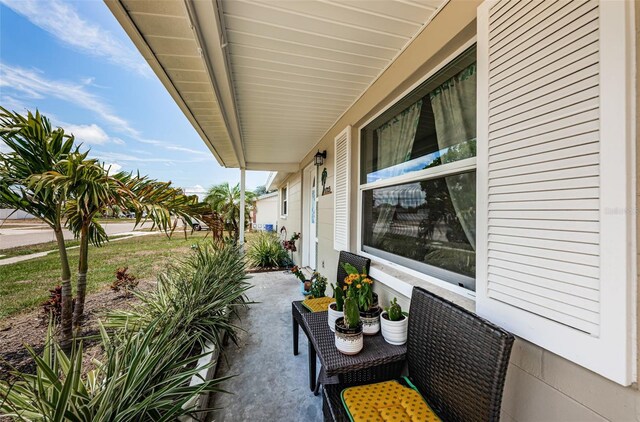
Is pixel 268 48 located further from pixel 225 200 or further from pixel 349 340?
pixel 225 200

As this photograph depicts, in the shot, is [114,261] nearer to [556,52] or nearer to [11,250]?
[11,250]

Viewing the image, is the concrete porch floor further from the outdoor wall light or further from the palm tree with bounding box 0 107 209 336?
the outdoor wall light

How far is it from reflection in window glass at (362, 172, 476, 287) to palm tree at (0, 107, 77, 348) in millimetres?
3010

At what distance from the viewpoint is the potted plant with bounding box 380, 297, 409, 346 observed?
5.56 ft

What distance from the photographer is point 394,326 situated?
67.1 inches

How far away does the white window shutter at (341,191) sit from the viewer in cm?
316

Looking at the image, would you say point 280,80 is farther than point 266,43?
Yes

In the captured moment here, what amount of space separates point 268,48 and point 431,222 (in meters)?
1.87

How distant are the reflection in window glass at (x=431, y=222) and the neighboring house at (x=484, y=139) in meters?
0.01

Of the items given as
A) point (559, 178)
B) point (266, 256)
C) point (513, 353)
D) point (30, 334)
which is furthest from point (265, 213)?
point (559, 178)

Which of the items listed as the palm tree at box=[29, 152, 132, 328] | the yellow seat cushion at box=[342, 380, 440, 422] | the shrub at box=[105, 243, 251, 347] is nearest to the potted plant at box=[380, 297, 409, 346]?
the yellow seat cushion at box=[342, 380, 440, 422]

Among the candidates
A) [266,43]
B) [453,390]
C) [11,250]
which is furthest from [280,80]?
[11,250]

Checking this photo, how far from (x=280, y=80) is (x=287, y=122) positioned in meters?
1.23

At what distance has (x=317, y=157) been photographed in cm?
446
